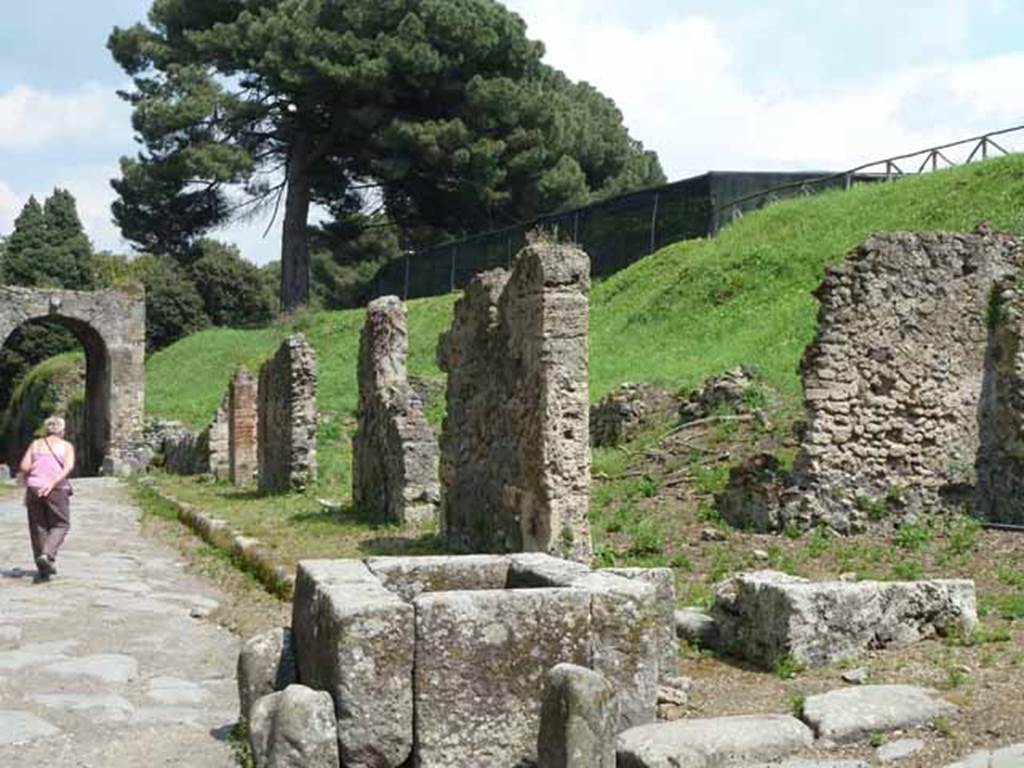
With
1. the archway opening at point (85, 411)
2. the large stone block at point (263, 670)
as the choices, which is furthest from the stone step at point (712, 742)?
the archway opening at point (85, 411)

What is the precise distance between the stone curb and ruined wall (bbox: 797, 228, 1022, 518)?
468 centimetres

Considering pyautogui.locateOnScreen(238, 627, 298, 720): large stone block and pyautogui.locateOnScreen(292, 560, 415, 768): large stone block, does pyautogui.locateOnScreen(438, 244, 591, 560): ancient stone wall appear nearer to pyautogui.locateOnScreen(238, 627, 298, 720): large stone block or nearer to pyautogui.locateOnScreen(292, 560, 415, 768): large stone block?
pyautogui.locateOnScreen(238, 627, 298, 720): large stone block

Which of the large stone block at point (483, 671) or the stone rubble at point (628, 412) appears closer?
the large stone block at point (483, 671)

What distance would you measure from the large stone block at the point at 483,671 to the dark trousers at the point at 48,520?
622 cm

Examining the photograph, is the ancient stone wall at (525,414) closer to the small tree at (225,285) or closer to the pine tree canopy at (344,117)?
the pine tree canopy at (344,117)

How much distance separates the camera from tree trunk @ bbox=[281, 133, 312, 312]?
126 feet

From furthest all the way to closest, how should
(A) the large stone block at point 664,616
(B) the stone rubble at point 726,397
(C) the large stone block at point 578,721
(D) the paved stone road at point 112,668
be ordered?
(B) the stone rubble at point 726,397, (A) the large stone block at point 664,616, (D) the paved stone road at point 112,668, (C) the large stone block at point 578,721

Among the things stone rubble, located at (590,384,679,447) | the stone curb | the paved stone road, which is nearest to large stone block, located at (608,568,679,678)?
the paved stone road

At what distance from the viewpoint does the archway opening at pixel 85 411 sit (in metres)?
30.8

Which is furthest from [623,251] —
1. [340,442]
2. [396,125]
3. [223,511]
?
[223,511]

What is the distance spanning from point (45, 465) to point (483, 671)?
646cm

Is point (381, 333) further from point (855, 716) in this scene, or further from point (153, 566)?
point (855, 716)

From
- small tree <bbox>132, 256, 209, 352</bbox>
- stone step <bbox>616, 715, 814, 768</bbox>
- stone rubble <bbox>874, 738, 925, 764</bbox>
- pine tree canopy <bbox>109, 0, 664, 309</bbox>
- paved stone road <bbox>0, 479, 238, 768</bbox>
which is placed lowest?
paved stone road <bbox>0, 479, 238, 768</bbox>

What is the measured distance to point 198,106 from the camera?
36.5 meters
